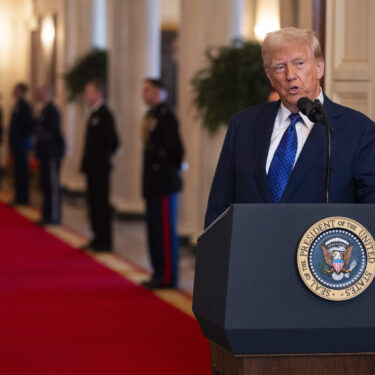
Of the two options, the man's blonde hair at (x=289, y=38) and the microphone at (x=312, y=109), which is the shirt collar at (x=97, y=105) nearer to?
the man's blonde hair at (x=289, y=38)

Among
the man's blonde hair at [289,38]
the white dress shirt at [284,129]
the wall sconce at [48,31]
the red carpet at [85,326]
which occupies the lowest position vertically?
the red carpet at [85,326]

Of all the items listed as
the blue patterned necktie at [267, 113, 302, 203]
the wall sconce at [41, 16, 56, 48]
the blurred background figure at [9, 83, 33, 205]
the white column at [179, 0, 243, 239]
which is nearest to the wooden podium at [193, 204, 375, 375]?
the blue patterned necktie at [267, 113, 302, 203]

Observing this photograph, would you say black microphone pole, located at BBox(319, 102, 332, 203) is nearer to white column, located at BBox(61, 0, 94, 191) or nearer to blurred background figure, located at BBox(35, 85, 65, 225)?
blurred background figure, located at BBox(35, 85, 65, 225)

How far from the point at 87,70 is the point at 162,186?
671 cm

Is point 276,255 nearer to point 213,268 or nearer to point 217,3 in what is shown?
point 213,268

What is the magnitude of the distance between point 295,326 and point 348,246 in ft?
0.85

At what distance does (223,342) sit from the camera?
8.37 feet

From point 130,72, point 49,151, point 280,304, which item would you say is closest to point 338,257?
point 280,304

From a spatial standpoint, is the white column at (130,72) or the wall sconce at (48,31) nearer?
the white column at (130,72)

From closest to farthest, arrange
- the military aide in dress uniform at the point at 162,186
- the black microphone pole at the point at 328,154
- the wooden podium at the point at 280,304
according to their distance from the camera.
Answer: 1. the wooden podium at the point at 280,304
2. the black microphone pole at the point at 328,154
3. the military aide in dress uniform at the point at 162,186

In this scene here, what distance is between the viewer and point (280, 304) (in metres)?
2.49

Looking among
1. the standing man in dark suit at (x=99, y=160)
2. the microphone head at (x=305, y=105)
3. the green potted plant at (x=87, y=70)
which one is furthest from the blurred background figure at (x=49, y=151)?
the microphone head at (x=305, y=105)

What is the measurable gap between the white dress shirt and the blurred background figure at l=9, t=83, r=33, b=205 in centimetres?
1178

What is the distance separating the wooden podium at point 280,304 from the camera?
2.48 meters
